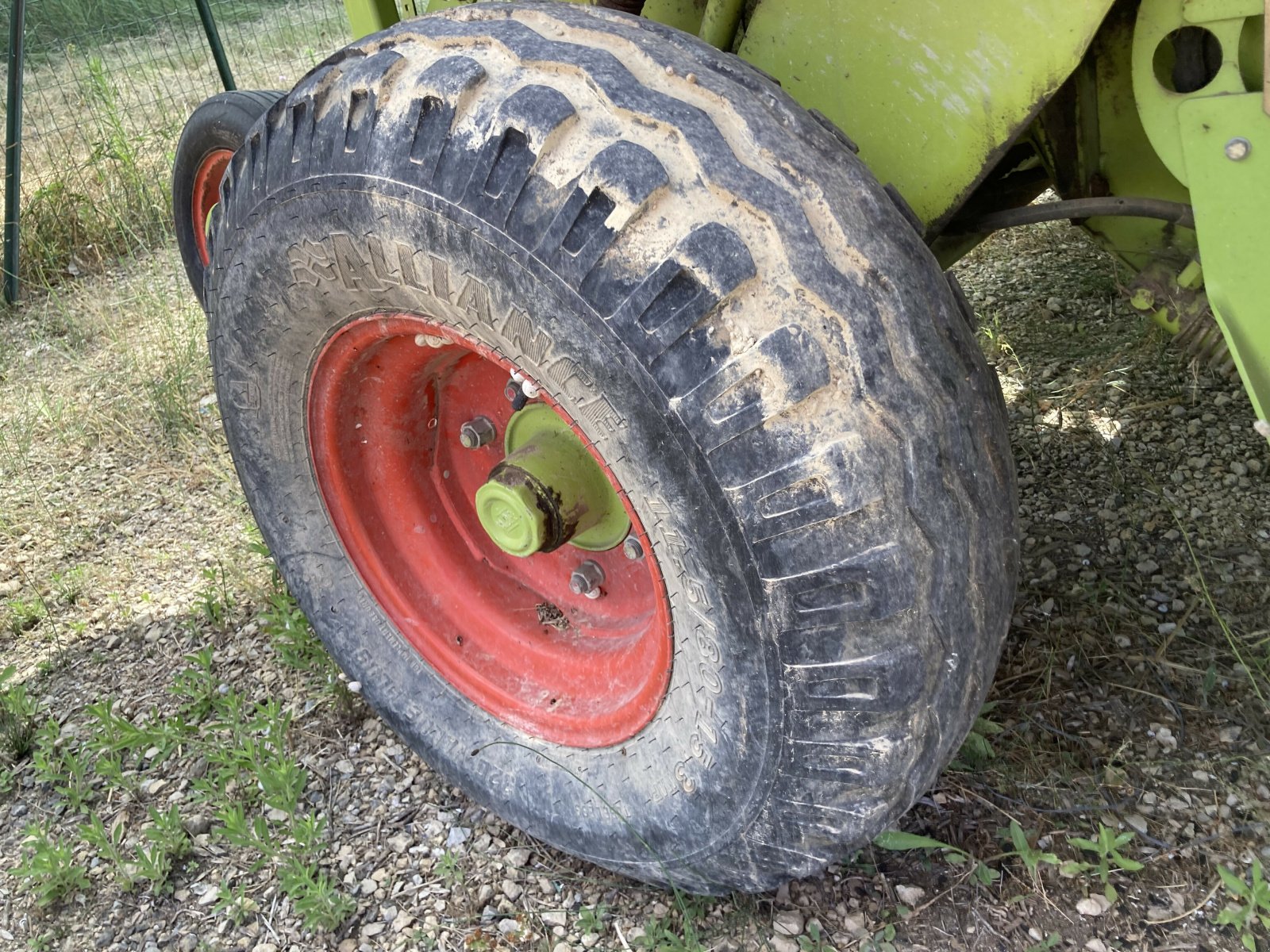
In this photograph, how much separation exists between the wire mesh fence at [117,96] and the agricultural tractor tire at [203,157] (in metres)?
1.16

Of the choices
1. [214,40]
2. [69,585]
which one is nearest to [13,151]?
[214,40]

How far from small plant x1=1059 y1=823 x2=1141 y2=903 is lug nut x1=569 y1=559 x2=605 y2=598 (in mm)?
887

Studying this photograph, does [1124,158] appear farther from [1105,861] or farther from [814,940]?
[814,940]

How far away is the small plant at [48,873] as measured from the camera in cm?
200

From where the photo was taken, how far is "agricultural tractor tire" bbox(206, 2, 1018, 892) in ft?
4.24

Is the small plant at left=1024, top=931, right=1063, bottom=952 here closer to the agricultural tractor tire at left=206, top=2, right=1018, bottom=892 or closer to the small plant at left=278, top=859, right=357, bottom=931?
the agricultural tractor tire at left=206, top=2, right=1018, bottom=892

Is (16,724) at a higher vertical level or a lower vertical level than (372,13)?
lower

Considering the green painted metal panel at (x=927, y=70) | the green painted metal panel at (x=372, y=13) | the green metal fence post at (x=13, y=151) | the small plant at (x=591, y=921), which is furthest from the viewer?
the green metal fence post at (x=13, y=151)

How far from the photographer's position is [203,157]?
330cm

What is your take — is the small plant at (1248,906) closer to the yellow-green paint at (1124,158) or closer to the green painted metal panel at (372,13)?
the yellow-green paint at (1124,158)

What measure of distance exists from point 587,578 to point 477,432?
0.33 m

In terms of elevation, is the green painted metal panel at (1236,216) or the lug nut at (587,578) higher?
the green painted metal panel at (1236,216)

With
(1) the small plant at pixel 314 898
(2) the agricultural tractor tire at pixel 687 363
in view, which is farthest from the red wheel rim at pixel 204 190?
(1) the small plant at pixel 314 898

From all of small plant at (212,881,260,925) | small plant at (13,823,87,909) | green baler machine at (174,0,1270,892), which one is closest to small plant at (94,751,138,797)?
small plant at (13,823,87,909)
